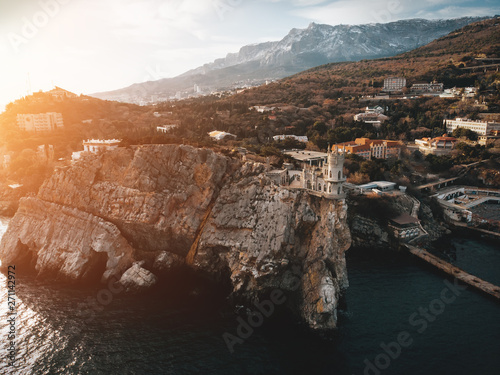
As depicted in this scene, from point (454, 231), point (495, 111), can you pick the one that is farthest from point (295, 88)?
point (454, 231)

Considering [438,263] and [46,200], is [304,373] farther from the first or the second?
[46,200]

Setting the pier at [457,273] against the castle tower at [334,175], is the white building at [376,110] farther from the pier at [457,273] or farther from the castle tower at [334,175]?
the castle tower at [334,175]

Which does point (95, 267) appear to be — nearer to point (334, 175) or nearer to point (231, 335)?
point (231, 335)

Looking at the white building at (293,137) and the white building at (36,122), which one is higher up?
the white building at (36,122)

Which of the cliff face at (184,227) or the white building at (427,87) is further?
the white building at (427,87)

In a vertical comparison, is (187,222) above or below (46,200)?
below

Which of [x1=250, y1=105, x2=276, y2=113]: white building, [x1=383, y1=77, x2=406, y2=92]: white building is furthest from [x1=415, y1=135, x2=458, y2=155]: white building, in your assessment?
[x1=383, y1=77, x2=406, y2=92]: white building

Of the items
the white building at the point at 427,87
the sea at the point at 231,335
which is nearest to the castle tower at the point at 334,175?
the sea at the point at 231,335

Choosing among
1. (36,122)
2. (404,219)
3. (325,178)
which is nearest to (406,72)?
(404,219)
